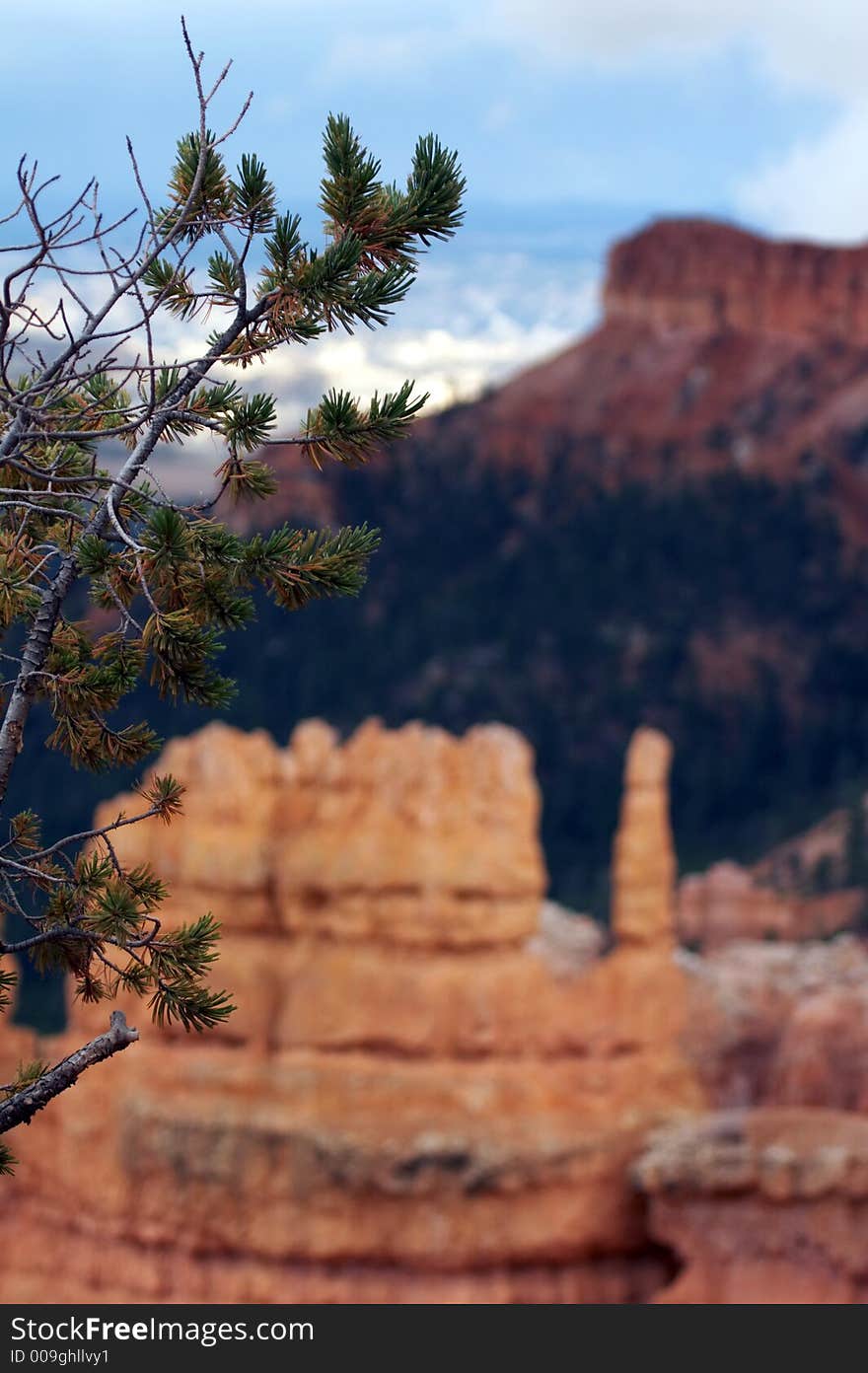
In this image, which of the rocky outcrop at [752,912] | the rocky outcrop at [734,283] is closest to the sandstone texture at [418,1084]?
the rocky outcrop at [752,912]

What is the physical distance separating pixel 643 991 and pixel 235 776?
4995mm

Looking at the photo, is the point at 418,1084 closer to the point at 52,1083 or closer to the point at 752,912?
the point at 52,1083

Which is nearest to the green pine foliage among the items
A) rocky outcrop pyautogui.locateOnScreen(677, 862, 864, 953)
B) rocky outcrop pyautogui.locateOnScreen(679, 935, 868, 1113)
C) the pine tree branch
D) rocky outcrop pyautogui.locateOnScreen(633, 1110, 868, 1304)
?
the pine tree branch

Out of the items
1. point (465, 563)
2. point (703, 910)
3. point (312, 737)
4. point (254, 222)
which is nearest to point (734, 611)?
point (465, 563)

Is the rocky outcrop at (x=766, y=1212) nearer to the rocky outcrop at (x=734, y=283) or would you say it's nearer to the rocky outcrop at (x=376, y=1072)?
the rocky outcrop at (x=376, y=1072)

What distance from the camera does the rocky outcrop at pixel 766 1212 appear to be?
79.5 feet

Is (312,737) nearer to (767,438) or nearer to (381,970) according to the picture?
(381,970)

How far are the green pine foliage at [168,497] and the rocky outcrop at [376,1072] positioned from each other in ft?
52.8

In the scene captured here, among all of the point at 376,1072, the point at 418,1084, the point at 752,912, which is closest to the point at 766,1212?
the point at 418,1084

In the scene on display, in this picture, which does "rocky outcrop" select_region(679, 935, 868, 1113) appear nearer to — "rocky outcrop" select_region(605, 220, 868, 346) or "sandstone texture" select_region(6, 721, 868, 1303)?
"sandstone texture" select_region(6, 721, 868, 1303)

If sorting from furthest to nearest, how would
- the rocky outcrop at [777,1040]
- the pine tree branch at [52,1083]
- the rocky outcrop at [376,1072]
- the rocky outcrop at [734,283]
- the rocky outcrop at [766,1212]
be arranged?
the rocky outcrop at [734,283] → the rocky outcrop at [777,1040] → the rocky outcrop at [376,1072] → the rocky outcrop at [766,1212] → the pine tree branch at [52,1083]

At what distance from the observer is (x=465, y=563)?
78.1 m

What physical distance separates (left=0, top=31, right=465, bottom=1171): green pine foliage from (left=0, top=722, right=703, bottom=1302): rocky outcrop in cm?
1609

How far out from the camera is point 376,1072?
26203mm
